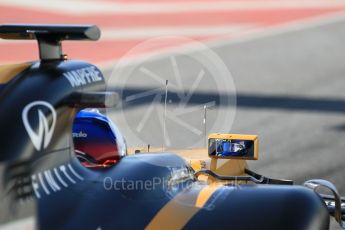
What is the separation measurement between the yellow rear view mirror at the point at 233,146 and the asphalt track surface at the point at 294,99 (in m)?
1.63

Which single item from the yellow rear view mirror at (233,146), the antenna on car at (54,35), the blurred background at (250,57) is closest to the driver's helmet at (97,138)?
the yellow rear view mirror at (233,146)

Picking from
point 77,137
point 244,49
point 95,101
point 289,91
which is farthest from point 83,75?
point 244,49

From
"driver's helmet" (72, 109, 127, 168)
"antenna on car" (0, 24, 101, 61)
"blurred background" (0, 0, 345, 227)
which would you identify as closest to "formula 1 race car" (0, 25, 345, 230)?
"antenna on car" (0, 24, 101, 61)

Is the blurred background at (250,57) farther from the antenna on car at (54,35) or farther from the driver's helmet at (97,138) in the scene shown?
the antenna on car at (54,35)

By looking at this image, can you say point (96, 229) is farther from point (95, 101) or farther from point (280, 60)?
point (280, 60)

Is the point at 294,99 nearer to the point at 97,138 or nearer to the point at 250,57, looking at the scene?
the point at 250,57

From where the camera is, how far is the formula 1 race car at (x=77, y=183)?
8.68 ft

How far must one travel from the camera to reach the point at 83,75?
298cm

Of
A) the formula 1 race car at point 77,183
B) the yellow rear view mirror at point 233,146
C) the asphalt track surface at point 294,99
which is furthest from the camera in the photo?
the asphalt track surface at point 294,99

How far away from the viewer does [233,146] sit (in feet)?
18.2

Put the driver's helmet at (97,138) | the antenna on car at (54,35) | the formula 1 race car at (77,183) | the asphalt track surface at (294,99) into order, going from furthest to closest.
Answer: the asphalt track surface at (294,99), the driver's helmet at (97,138), the antenna on car at (54,35), the formula 1 race car at (77,183)

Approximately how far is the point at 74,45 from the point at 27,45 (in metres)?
0.97

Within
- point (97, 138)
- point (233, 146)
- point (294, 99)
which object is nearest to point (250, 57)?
point (294, 99)

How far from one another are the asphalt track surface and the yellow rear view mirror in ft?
5.34
